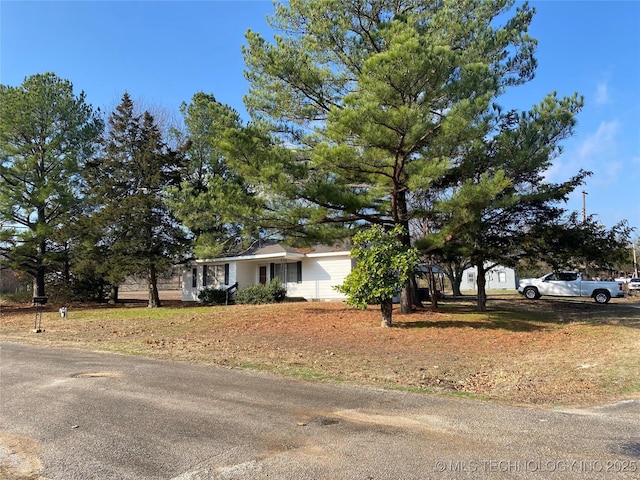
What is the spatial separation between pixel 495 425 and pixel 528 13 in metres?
15.3

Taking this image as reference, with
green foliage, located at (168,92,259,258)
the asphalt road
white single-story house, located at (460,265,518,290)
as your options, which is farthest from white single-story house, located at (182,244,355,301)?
white single-story house, located at (460,265,518,290)

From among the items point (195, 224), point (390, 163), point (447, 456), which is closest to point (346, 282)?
point (390, 163)

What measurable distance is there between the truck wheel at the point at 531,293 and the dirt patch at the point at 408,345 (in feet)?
34.9

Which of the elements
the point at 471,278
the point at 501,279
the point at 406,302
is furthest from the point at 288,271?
the point at 501,279

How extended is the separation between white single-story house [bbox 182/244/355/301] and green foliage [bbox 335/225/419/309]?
414 inches

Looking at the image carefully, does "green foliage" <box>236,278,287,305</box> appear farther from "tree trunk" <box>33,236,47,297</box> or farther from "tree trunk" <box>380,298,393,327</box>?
"tree trunk" <box>33,236,47,297</box>

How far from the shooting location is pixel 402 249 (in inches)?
535

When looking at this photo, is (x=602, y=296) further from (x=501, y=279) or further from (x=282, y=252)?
(x=501, y=279)

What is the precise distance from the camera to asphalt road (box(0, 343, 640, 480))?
3.82 metres

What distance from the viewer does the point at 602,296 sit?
27938 mm

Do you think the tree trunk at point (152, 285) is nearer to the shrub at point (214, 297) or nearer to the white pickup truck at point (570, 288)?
the shrub at point (214, 297)

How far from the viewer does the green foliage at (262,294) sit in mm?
23277

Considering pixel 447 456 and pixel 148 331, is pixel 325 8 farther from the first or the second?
pixel 447 456

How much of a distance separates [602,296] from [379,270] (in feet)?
70.0
